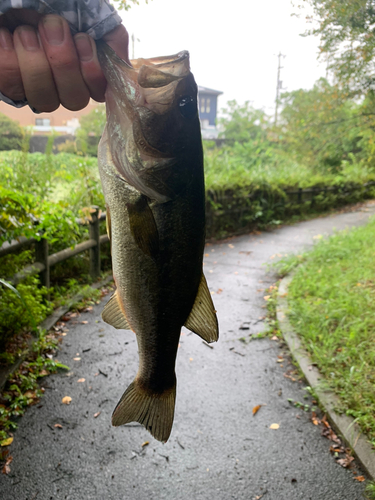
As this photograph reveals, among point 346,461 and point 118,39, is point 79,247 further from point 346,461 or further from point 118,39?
point 118,39

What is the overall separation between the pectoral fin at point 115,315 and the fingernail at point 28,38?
2.49 ft

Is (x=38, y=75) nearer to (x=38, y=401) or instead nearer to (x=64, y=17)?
(x=64, y=17)

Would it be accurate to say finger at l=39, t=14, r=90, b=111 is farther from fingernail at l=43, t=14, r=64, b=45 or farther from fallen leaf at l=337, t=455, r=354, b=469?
fallen leaf at l=337, t=455, r=354, b=469

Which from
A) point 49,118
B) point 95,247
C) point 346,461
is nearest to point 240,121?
point 49,118

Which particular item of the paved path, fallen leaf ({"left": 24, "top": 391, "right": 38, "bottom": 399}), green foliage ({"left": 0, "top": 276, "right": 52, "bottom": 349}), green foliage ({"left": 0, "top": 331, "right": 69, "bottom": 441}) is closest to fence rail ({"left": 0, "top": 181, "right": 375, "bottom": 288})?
green foliage ({"left": 0, "top": 276, "right": 52, "bottom": 349})

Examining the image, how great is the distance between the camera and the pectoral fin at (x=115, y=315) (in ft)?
4.40

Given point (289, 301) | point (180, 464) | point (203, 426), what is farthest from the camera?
point (289, 301)

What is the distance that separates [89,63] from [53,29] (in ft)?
0.38

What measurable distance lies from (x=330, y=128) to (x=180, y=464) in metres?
9.02

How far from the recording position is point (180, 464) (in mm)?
3082

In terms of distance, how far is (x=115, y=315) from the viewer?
53.1 inches

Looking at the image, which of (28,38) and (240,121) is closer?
(28,38)

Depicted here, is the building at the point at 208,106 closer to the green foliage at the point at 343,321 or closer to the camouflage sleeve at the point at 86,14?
the green foliage at the point at 343,321

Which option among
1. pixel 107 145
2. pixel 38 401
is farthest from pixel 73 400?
pixel 107 145
